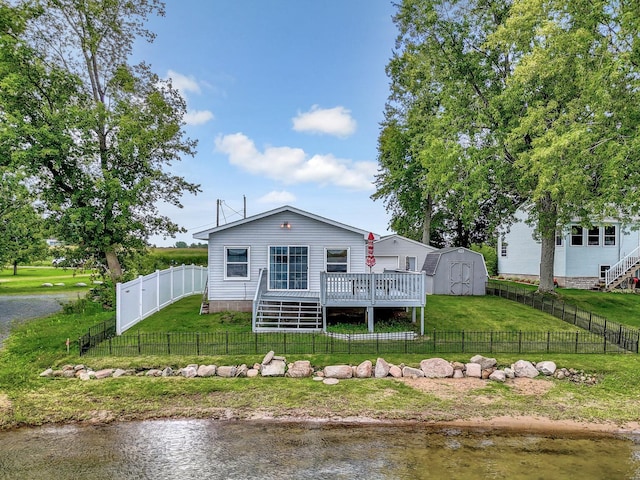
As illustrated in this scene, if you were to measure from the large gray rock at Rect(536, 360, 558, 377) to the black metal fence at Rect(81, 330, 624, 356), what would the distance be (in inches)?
35.7

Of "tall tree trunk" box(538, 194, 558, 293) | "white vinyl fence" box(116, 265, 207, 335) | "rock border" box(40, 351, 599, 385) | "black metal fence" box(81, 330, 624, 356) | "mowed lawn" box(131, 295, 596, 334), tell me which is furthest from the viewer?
"tall tree trunk" box(538, 194, 558, 293)

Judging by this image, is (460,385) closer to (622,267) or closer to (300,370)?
(300,370)

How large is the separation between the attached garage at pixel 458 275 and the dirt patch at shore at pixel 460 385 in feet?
38.0

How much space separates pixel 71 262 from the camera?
1734 centimetres

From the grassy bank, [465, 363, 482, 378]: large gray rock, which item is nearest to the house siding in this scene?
the grassy bank

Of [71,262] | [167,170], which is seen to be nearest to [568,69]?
[167,170]

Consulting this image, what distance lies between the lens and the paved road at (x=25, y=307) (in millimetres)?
15233

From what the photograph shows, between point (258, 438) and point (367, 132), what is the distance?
28.9 m

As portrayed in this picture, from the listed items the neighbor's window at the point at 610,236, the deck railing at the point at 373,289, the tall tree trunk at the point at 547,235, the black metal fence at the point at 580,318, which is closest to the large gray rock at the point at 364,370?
the deck railing at the point at 373,289

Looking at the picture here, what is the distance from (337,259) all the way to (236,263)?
4.22 metres

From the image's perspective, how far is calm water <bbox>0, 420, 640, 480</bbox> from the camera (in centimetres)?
571

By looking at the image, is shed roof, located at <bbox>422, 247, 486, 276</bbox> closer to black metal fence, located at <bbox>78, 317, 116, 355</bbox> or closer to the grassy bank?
the grassy bank

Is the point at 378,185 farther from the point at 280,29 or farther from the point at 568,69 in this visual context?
the point at 568,69

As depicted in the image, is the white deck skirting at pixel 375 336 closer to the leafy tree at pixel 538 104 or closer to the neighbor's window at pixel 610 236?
the leafy tree at pixel 538 104
